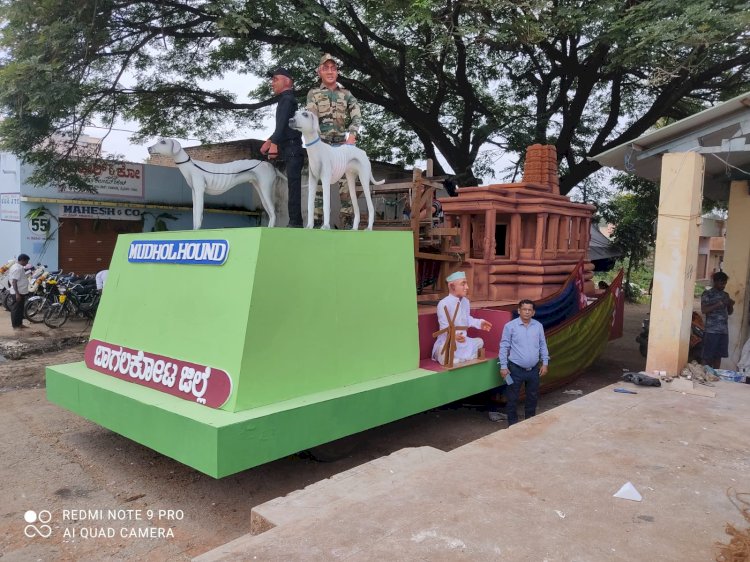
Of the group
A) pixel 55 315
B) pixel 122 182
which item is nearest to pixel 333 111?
pixel 55 315

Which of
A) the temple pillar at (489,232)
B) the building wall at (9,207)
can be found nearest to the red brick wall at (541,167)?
the temple pillar at (489,232)

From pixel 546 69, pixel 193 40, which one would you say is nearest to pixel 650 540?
pixel 193 40

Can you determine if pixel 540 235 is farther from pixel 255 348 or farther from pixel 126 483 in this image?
pixel 126 483

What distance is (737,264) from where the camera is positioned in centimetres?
749

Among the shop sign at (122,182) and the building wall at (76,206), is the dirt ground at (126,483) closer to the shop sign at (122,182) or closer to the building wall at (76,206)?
the building wall at (76,206)

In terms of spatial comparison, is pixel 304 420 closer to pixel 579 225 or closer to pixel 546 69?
pixel 579 225

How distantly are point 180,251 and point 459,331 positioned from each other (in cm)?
283

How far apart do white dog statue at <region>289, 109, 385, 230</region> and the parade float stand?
27.4 inches

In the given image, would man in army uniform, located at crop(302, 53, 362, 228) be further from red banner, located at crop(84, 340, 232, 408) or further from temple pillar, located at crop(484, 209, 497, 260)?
red banner, located at crop(84, 340, 232, 408)

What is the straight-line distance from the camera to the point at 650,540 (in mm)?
2617

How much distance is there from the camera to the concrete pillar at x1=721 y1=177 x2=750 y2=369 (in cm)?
740

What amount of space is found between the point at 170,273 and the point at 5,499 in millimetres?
2012

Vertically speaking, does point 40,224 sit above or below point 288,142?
below

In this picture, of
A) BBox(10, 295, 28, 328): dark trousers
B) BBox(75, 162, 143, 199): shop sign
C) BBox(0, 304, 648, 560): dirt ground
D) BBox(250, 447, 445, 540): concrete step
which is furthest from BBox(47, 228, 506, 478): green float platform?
BBox(75, 162, 143, 199): shop sign
